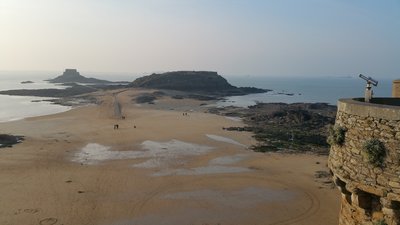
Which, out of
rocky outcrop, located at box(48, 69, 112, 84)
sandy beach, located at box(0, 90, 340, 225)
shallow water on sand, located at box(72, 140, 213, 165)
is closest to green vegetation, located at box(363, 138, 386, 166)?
sandy beach, located at box(0, 90, 340, 225)

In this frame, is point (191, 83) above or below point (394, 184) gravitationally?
above

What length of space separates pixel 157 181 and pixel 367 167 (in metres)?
15.4

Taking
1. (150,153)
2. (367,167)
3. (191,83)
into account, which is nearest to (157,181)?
(150,153)

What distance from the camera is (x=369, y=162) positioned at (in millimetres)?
5836

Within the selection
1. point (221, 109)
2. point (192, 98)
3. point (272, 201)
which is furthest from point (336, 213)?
point (192, 98)

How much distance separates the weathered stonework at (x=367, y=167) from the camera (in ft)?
18.5

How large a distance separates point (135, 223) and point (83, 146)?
53.4 ft

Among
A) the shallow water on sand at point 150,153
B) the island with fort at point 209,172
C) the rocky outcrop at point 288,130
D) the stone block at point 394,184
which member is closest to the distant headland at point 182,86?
the rocky outcrop at point 288,130

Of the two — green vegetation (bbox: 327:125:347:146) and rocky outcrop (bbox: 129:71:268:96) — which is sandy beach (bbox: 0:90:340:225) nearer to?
green vegetation (bbox: 327:125:347:146)

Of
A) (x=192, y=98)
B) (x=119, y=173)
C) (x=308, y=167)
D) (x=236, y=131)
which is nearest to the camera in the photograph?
(x=119, y=173)

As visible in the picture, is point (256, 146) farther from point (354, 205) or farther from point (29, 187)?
point (354, 205)

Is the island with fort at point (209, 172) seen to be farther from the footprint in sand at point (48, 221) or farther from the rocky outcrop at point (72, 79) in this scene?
the rocky outcrop at point (72, 79)

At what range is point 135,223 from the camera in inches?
589

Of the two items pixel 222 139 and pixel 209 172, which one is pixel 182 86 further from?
pixel 209 172
